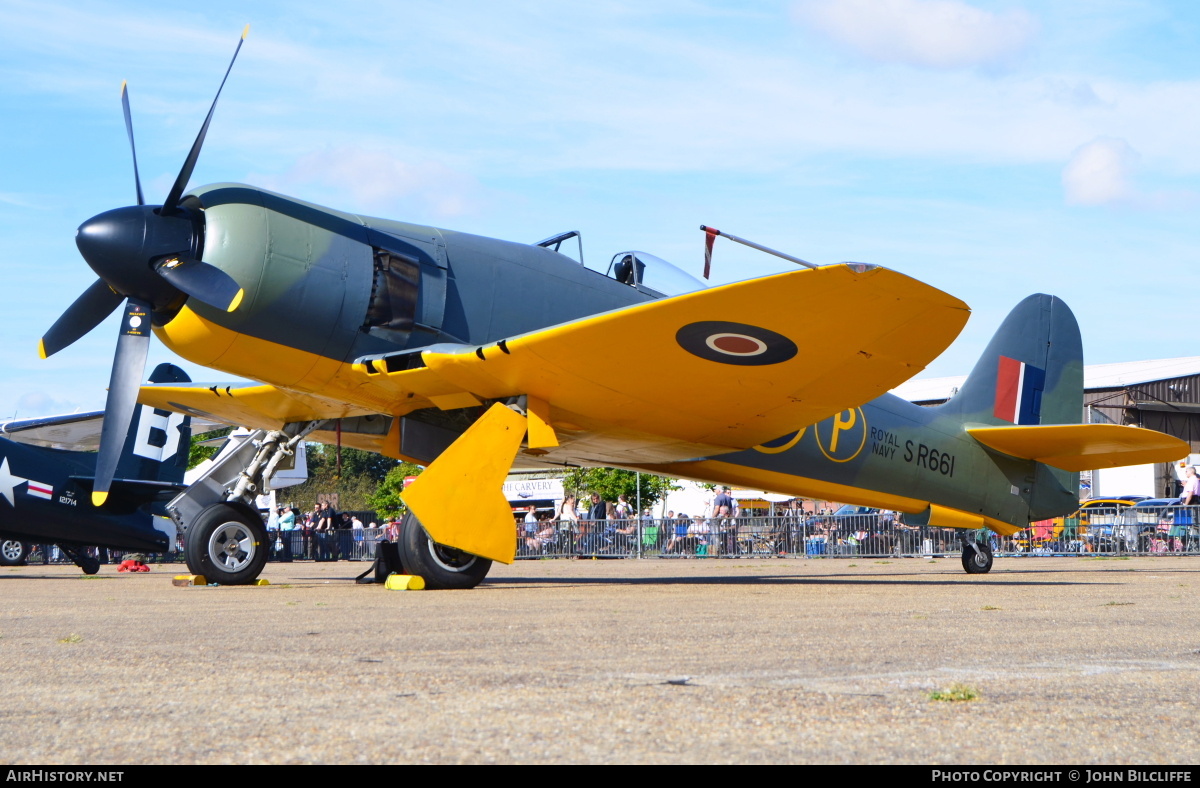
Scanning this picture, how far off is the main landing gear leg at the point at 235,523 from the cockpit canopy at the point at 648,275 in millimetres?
3564

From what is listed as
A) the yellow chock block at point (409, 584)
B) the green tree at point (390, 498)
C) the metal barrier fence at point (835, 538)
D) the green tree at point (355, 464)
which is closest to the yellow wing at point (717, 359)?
the yellow chock block at point (409, 584)

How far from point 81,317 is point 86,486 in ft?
24.7

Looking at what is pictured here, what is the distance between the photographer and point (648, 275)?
404 inches

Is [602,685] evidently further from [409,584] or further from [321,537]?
[321,537]

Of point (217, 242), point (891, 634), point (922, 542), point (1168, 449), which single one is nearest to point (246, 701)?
point (891, 634)

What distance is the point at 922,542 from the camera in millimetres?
22031

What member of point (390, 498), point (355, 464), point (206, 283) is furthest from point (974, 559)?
point (355, 464)

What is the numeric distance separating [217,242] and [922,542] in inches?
689

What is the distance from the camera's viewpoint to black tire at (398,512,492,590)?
8.88 m

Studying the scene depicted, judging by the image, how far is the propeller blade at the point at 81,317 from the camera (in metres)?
9.45

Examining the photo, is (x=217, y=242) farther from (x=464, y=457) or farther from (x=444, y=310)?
(x=464, y=457)

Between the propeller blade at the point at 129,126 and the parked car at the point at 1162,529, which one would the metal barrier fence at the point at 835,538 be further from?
the propeller blade at the point at 129,126

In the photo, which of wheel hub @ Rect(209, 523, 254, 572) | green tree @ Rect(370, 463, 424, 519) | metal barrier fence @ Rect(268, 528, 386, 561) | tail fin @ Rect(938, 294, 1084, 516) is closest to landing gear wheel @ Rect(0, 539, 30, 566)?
metal barrier fence @ Rect(268, 528, 386, 561)

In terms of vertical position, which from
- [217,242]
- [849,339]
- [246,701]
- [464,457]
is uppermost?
[217,242]
